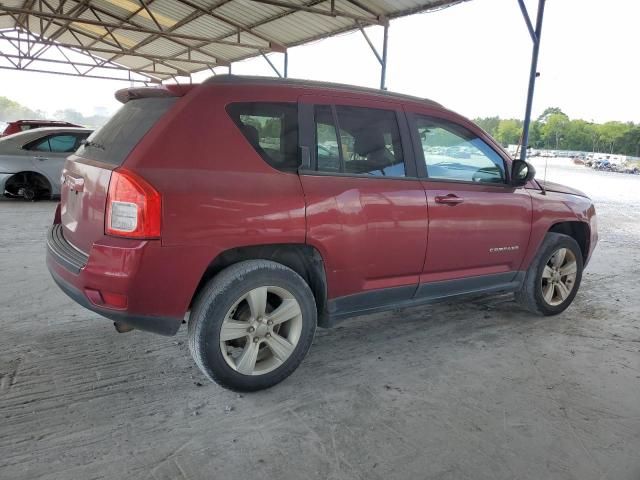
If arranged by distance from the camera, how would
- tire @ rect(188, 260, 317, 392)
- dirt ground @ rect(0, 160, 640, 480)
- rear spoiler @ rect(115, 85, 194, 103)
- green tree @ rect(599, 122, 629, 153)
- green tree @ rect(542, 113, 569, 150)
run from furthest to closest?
green tree @ rect(599, 122, 629, 153) → green tree @ rect(542, 113, 569, 150) → rear spoiler @ rect(115, 85, 194, 103) → tire @ rect(188, 260, 317, 392) → dirt ground @ rect(0, 160, 640, 480)

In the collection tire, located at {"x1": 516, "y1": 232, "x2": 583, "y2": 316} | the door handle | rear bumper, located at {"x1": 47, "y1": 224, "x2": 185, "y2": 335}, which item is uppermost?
the door handle

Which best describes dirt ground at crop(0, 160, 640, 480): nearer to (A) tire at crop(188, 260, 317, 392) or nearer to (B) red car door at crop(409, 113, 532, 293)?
(A) tire at crop(188, 260, 317, 392)

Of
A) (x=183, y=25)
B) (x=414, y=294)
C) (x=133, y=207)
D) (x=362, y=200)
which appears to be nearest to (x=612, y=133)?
(x=183, y=25)

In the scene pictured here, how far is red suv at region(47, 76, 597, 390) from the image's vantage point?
2.47 meters

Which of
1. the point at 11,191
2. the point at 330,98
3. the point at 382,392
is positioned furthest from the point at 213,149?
the point at 11,191

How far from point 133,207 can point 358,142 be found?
147 cm

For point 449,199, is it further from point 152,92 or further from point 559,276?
point 152,92

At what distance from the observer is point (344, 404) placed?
278 cm

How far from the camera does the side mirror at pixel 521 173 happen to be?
378 centimetres

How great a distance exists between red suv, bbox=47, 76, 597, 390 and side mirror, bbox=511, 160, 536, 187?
0.02 m

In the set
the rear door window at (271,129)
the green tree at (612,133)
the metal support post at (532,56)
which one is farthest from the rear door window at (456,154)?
the green tree at (612,133)

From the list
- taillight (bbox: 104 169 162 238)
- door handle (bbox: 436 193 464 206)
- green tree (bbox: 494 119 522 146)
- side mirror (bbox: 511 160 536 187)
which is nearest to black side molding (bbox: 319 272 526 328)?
door handle (bbox: 436 193 464 206)

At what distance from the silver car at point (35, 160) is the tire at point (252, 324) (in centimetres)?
764

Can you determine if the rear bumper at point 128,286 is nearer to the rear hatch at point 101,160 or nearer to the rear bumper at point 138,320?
the rear bumper at point 138,320
